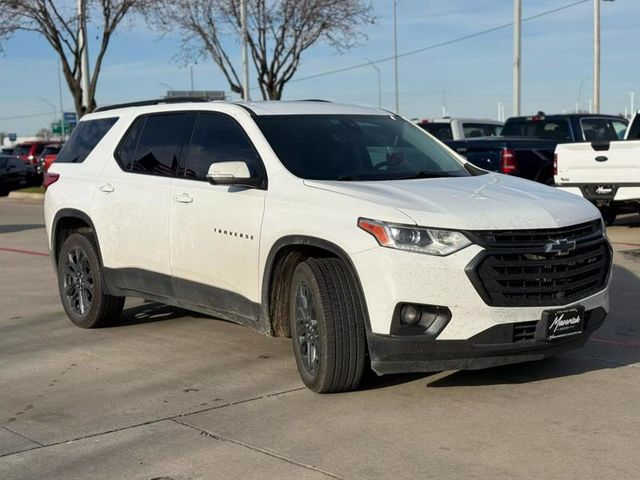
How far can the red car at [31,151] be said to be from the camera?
35562mm

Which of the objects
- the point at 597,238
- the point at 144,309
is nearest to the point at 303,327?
the point at 597,238

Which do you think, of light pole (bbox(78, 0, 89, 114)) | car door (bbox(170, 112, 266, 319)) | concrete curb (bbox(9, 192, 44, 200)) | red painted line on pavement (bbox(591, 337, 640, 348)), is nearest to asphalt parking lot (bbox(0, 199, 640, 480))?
red painted line on pavement (bbox(591, 337, 640, 348))

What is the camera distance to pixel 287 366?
20.6ft

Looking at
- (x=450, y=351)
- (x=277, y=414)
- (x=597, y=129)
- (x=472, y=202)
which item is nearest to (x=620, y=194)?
(x=597, y=129)

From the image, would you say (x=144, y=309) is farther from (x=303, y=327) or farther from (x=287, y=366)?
(x=303, y=327)

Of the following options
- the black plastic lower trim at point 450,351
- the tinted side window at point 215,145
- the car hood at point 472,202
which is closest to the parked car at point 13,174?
the tinted side window at point 215,145

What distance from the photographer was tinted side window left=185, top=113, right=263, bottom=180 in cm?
624

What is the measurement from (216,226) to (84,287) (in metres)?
2.05

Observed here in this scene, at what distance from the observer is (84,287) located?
767 cm

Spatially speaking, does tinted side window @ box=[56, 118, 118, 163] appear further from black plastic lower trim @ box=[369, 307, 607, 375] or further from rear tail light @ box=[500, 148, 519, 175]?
rear tail light @ box=[500, 148, 519, 175]

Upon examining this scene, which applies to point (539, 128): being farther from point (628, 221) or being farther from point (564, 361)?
point (564, 361)

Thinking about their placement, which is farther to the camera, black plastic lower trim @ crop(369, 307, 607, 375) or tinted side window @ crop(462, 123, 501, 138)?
tinted side window @ crop(462, 123, 501, 138)

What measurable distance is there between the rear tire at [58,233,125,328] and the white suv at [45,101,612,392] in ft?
0.05

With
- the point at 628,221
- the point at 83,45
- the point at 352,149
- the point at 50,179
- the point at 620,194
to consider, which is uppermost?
the point at 83,45
